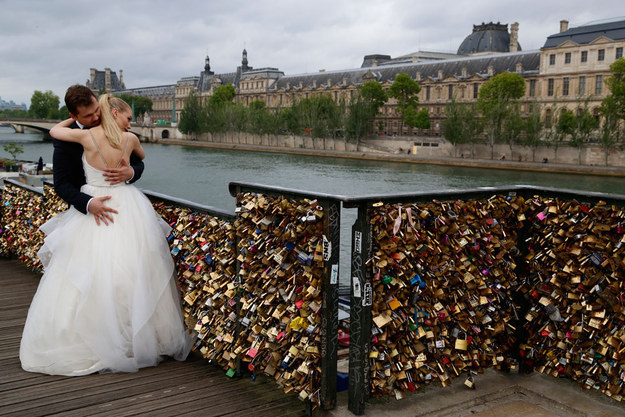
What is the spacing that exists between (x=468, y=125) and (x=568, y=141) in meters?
7.06

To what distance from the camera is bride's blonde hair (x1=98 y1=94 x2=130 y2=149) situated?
3.32 m

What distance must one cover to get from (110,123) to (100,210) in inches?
18.7

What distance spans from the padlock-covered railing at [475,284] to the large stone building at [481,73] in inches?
1667

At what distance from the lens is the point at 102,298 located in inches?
126

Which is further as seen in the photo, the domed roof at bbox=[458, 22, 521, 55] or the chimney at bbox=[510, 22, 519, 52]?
the domed roof at bbox=[458, 22, 521, 55]

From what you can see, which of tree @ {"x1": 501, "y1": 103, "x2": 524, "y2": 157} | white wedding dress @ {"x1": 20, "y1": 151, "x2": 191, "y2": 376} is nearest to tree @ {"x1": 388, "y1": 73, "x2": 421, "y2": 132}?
tree @ {"x1": 501, "y1": 103, "x2": 524, "y2": 157}

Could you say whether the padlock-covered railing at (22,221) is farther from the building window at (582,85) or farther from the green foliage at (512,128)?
the building window at (582,85)

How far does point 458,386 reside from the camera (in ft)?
10.4

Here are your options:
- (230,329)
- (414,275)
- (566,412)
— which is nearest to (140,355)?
(230,329)

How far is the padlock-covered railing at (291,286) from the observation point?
2723mm

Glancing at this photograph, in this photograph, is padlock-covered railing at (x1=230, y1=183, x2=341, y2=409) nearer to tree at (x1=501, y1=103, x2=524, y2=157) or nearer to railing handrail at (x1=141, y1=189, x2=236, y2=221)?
railing handrail at (x1=141, y1=189, x2=236, y2=221)

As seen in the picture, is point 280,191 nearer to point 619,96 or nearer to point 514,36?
point 619,96

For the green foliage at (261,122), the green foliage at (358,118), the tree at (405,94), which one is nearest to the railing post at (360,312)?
the green foliage at (358,118)

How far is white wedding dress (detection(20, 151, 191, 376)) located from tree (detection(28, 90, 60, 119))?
387 ft
